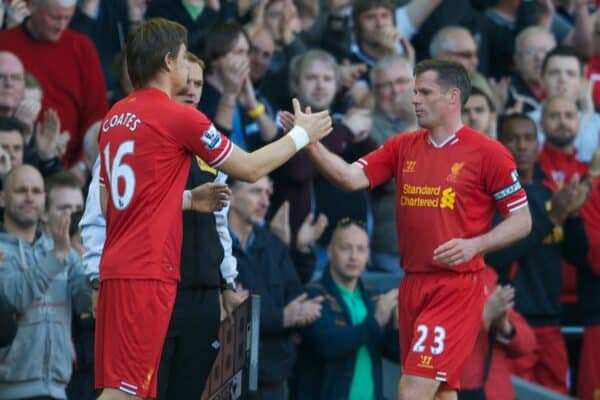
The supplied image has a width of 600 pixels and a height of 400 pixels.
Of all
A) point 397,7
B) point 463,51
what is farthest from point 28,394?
point 397,7

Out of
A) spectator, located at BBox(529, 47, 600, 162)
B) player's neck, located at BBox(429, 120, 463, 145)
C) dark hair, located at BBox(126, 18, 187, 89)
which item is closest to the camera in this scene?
dark hair, located at BBox(126, 18, 187, 89)

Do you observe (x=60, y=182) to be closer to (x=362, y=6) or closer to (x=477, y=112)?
(x=477, y=112)

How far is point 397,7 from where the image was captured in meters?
15.2

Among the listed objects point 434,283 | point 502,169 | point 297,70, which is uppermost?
point 297,70

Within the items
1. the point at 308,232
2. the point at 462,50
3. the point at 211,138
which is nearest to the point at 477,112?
the point at 462,50

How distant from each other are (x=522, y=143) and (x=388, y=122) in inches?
49.5

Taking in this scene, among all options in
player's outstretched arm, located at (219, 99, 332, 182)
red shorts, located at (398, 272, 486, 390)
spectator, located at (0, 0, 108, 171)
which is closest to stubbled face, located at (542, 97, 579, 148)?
spectator, located at (0, 0, 108, 171)

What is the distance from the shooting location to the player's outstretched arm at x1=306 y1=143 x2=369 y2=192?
8633mm

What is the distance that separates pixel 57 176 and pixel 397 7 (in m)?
5.63

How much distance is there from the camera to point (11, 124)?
1054 cm

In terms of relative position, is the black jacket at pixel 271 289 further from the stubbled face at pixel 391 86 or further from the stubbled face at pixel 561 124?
the stubbled face at pixel 561 124

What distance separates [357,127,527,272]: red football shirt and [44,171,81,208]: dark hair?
2.68 metres

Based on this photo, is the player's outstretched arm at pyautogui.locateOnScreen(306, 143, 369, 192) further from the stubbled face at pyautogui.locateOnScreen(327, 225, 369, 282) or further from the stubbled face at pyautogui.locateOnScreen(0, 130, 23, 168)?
the stubbled face at pyautogui.locateOnScreen(0, 130, 23, 168)

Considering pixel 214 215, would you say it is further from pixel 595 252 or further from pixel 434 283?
pixel 595 252
